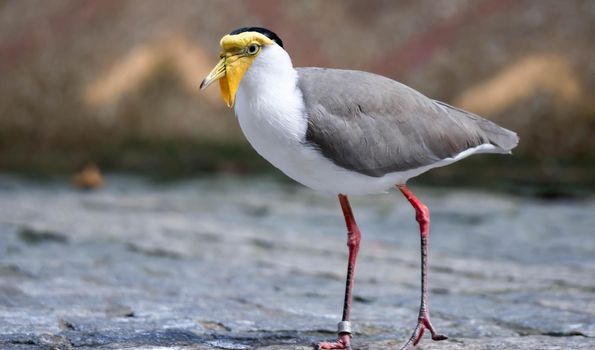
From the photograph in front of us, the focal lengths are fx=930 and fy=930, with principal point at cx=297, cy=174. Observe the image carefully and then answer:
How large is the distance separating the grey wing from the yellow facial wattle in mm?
220

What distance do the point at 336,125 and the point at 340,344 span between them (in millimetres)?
860

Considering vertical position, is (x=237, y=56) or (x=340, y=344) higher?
(x=237, y=56)

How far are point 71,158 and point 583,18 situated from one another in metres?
6.29

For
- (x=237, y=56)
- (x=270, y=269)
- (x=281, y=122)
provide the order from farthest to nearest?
(x=270, y=269) < (x=237, y=56) < (x=281, y=122)

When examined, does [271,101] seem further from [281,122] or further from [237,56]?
[237,56]

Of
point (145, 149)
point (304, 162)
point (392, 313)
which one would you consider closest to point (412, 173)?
point (304, 162)

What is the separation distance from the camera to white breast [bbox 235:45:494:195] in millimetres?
3447

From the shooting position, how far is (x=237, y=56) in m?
3.54

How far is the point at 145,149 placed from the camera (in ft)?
37.3

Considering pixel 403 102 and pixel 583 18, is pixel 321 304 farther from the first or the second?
pixel 583 18

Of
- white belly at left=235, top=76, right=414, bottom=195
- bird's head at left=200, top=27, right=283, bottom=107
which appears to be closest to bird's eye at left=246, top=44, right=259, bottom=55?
bird's head at left=200, top=27, right=283, bottom=107

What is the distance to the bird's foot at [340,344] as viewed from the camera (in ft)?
11.9

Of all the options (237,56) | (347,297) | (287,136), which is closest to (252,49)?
(237,56)

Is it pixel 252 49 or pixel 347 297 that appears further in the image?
pixel 347 297
